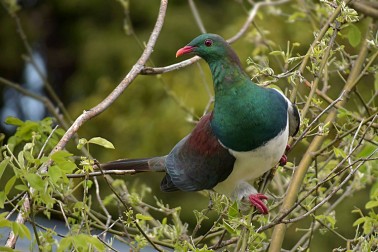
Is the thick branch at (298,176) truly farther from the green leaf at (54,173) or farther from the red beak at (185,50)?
the green leaf at (54,173)

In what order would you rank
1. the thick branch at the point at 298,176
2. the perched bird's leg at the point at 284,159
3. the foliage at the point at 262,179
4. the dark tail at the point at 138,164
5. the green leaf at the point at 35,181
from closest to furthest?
1. the green leaf at the point at 35,181
2. the foliage at the point at 262,179
3. the thick branch at the point at 298,176
4. the perched bird's leg at the point at 284,159
5. the dark tail at the point at 138,164

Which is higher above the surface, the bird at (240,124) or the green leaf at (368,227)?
the bird at (240,124)

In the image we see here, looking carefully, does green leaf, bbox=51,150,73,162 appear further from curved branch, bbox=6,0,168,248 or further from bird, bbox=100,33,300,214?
bird, bbox=100,33,300,214

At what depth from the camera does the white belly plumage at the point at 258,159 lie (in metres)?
2.93

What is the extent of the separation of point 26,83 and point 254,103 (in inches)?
355

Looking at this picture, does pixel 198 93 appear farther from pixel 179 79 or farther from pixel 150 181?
pixel 150 181

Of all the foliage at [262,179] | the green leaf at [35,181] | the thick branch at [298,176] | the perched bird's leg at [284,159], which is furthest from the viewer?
the perched bird's leg at [284,159]

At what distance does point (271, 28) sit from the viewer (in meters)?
7.78

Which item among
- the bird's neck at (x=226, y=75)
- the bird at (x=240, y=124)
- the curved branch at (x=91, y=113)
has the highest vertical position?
the curved branch at (x=91, y=113)

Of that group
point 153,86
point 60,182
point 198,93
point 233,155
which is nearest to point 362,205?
point 198,93

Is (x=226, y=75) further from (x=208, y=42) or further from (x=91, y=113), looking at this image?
(x=91, y=113)

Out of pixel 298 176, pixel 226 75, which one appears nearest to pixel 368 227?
pixel 298 176

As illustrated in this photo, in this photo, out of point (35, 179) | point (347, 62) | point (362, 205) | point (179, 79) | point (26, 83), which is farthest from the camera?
point (26, 83)

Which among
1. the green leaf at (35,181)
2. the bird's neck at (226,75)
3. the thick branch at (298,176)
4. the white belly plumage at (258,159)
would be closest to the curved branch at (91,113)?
the green leaf at (35,181)
